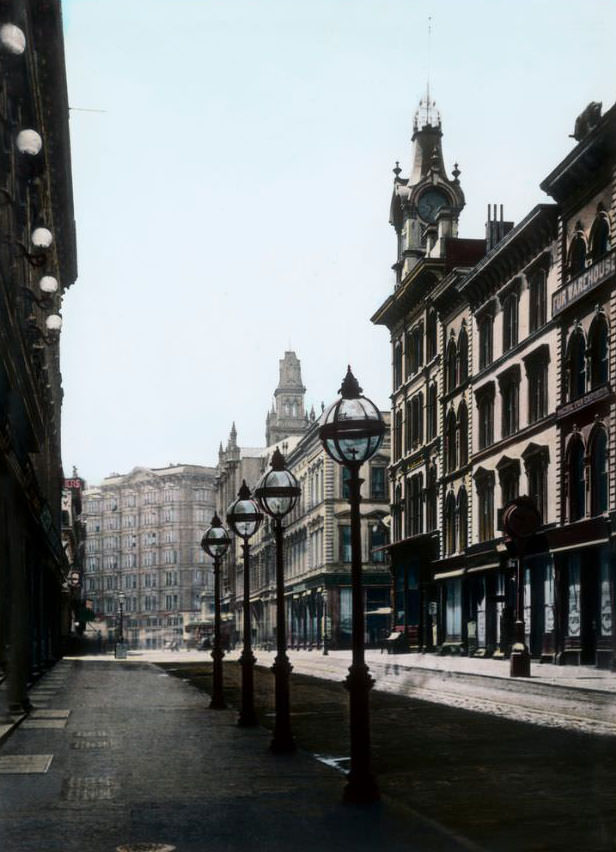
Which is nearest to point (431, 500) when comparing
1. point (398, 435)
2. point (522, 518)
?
point (398, 435)

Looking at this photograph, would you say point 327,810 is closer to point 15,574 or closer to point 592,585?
point 15,574

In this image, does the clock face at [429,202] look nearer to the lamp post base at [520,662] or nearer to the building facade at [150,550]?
the lamp post base at [520,662]

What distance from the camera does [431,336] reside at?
208 feet

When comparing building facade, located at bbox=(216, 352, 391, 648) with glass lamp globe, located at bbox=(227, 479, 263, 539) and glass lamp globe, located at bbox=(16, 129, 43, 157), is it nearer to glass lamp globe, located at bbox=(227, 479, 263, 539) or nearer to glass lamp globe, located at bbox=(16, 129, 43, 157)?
glass lamp globe, located at bbox=(227, 479, 263, 539)

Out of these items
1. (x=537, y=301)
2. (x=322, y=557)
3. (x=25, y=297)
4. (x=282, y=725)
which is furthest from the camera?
(x=322, y=557)

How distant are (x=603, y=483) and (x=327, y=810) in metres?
31.4

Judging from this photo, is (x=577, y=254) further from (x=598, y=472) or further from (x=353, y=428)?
(x=353, y=428)

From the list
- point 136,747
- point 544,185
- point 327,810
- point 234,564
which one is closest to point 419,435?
point 544,185

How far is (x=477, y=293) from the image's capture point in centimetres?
5491

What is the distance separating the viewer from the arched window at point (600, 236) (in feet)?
133

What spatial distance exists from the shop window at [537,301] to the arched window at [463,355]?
907cm

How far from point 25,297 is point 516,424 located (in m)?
26.3

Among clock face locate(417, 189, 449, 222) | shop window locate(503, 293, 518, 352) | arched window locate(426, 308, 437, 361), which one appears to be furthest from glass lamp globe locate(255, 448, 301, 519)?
clock face locate(417, 189, 449, 222)

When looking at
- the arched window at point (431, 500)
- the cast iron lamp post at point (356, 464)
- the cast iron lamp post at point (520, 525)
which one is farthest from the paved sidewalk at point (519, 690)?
the arched window at point (431, 500)
